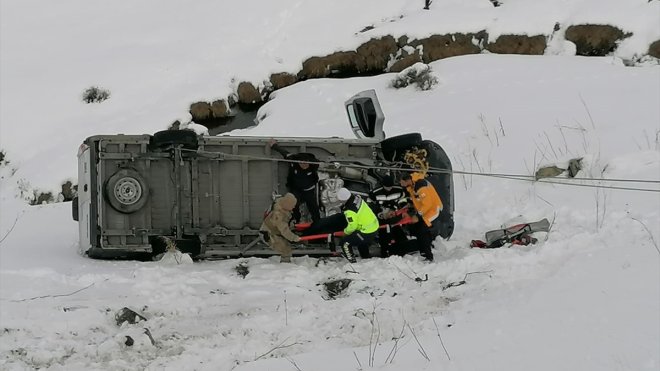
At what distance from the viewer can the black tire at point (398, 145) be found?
923 centimetres

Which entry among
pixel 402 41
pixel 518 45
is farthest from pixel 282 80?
pixel 518 45

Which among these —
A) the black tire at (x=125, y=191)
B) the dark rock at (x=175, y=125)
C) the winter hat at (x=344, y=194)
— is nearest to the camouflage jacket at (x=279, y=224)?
the winter hat at (x=344, y=194)

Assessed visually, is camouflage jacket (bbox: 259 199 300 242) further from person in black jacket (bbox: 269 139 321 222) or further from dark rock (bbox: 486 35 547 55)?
dark rock (bbox: 486 35 547 55)

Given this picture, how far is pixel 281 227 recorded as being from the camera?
8367mm

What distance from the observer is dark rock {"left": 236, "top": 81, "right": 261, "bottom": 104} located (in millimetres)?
19703

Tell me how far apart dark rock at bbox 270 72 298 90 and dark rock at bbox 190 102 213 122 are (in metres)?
2.35

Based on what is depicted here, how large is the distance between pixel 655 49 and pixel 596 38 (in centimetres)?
169

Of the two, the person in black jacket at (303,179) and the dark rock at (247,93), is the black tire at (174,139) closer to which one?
the person in black jacket at (303,179)

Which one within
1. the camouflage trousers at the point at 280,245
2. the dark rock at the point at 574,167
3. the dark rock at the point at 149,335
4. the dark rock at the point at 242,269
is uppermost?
the dark rock at the point at 574,167

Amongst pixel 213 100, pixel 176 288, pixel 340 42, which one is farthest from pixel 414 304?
pixel 340 42

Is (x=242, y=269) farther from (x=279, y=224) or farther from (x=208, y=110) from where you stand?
(x=208, y=110)

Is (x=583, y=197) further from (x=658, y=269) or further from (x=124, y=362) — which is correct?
(x=124, y=362)

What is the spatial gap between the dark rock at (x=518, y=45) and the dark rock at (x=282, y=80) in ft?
20.3

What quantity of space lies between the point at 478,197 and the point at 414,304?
545 cm
